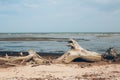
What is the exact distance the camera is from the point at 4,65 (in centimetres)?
1841

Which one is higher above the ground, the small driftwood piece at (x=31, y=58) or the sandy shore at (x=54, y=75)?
the small driftwood piece at (x=31, y=58)

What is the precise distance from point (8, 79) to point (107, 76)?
5.43 m

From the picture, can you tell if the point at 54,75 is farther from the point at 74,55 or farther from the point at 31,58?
the point at 31,58

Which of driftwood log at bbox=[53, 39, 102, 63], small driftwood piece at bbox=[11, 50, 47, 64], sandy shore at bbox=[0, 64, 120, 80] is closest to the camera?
sandy shore at bbox=[0, 64, 120, 80]

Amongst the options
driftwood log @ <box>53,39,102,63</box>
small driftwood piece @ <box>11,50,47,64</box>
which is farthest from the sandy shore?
driftwood log @ <box>53,39,102,63</box>

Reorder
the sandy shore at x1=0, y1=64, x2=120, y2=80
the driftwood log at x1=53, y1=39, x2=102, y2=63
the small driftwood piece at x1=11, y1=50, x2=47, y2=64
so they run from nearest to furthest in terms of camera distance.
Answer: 1. the sandy shore at x1=0, y1=64, x2=120, y2=80
2. the small driftwood piece at x1=11, y1=50, x2=47, y2=64
3. the driftwood log at x1=53, y1=39, x2=102, y2=63

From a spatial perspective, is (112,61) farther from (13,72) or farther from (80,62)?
(13,72)

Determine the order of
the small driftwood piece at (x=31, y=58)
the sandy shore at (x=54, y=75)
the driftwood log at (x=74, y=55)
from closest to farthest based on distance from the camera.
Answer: the sandy shore at (x=54, y=75) < the small driftwood piece at (x=31, y=58) < the driftwood log at (x=74, y=55)

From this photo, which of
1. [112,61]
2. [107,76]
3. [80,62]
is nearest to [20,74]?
[107,76]

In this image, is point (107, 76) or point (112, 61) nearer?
point (107, 76)

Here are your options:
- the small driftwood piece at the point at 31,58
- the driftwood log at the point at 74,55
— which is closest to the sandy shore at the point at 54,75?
the small driftwood piece at the point at 31,58

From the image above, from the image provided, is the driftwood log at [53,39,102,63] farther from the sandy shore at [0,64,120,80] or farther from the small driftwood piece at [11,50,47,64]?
the sandy shore at [0,64,120,80]

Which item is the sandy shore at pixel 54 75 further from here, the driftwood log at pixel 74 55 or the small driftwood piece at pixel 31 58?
the driftwood log at pixel 74 55

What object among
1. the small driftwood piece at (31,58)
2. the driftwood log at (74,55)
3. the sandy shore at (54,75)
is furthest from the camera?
the driftwood log at (74,55)
